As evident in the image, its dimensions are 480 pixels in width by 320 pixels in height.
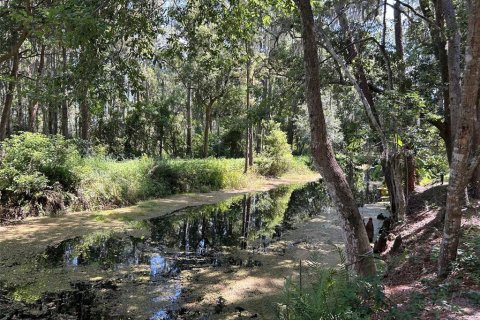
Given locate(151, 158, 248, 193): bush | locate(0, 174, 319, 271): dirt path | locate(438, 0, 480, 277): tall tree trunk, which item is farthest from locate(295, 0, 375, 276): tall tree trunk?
locate(151, 158, 248, 193): bush

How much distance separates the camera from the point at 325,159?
4508 mm

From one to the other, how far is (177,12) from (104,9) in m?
1.76

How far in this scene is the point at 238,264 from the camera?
7598 millimetres

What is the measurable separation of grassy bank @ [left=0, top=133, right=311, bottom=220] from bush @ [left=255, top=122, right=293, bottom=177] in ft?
25.6

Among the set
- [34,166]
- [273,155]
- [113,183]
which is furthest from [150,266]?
[273,155]

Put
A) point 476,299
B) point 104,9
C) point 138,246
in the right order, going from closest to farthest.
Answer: point 476,299 < point 104,9 < point 138,246

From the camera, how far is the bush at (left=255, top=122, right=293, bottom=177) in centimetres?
2283

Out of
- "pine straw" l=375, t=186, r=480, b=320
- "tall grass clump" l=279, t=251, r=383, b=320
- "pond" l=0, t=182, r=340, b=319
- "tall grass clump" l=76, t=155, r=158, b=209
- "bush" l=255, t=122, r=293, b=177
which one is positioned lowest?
"pond" l=0, t=182, r=340, b=319

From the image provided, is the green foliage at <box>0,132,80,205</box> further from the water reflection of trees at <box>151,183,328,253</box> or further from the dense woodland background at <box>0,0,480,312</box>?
the water reflection of trees at <box>151,183,328,253</box>

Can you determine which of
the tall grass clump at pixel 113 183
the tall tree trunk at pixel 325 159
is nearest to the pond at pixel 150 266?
the tall grass clump at pixel 113 183

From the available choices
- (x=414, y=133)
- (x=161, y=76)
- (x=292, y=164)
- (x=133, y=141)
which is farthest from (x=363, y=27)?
(x=161, y=76)

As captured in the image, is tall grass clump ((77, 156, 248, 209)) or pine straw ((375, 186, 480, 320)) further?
tall grass clump ((77, 156, 248, 209))

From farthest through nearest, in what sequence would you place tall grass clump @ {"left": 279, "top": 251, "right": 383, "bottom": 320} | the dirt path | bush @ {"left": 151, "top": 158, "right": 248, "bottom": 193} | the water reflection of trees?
bush @ {"left": 151, "top": 158, "right": 248, "bottom": 193} → the water reflection of trees → the dirt path → tall grass clump @ {"left": 279, "top": 251, "right": 383, "bottom": 320}

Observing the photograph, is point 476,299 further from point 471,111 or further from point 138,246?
point 138,246
